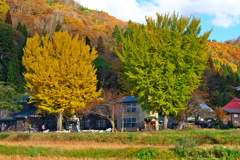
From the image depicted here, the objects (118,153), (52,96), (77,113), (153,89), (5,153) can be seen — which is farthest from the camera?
(77,113)

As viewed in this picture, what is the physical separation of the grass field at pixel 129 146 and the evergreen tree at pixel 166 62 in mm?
6973

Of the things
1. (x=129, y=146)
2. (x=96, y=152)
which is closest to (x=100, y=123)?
(x=129, y=146)

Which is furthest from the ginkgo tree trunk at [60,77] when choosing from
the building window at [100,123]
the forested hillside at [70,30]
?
the building window at [100,123]

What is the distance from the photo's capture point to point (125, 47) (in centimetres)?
3534

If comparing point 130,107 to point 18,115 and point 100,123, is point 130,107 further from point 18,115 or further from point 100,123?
point 18,115

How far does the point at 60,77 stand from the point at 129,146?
58.9ft

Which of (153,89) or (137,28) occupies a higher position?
(137,28)

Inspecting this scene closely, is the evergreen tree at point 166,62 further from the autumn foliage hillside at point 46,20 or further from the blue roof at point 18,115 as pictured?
the autumn foliage hillside at point 46,20

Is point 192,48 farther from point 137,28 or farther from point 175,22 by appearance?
point 137,28

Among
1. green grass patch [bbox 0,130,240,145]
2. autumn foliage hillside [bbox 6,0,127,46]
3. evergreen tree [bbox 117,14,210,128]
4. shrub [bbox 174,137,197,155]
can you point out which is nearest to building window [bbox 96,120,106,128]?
evergreen tree [bbox 117,14,210,128]

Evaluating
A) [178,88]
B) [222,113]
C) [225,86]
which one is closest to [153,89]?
[178,88]

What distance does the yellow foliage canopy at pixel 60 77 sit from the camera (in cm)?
3850

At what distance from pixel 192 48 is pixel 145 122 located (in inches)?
572

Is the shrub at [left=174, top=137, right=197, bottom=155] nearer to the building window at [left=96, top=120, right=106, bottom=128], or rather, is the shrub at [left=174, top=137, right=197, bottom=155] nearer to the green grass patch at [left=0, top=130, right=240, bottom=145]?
the green grass patch at [left=0, top=130, right=240, bottom=145]
